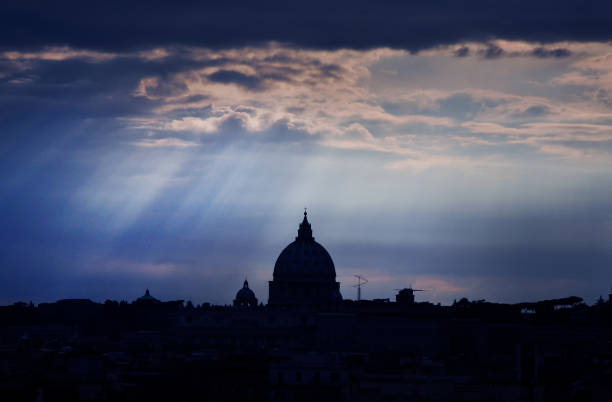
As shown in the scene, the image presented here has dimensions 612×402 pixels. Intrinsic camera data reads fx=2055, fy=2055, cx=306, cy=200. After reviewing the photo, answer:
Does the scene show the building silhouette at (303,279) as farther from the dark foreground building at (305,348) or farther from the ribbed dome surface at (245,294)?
the ribbed dome surface at (245,294)

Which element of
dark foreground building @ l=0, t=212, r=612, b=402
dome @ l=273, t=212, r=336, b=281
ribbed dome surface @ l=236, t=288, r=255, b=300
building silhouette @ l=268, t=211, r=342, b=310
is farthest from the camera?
ribbed dome surface @ l=236, t=288, r=255, b=300

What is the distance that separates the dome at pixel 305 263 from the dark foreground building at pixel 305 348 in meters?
0.12

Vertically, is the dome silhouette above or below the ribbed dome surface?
above

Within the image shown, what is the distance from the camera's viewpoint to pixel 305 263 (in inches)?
6836

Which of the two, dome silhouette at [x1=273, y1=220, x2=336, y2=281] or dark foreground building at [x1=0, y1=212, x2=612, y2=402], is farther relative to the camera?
dome silhouette at [x1=273, y1=220, x2=336, y2=281]

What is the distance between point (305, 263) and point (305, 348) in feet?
163

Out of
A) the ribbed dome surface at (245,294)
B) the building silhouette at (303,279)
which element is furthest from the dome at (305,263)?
the ribbed dome surface at (245,294)

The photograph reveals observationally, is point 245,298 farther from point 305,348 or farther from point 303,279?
point 305,348

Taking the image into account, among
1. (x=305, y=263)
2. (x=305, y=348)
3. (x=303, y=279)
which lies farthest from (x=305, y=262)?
(x=305, y=348)

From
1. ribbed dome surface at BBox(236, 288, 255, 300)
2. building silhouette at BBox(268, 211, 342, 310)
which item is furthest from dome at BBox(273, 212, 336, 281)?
ribbed dome surface at BBox(236, 288, 255, 300)

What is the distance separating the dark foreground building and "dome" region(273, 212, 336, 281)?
120mm

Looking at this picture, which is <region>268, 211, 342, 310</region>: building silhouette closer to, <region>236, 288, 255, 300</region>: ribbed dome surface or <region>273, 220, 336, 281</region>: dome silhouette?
<region>273, 220, 336, 281</region>: dome silhouette

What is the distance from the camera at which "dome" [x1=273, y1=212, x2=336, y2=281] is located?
173 meters

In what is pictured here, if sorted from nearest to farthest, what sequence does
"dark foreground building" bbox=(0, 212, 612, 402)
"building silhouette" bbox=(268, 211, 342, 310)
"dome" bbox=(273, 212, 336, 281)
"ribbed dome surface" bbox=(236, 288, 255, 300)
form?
"dark foreground building" bbox=(0, 212, 612, 402), "building silhouette" bbox=(268, 211, 342, 310), "dome" bbox=(273, 212, 336, 281), "ribbed dome surface" bbox=(236, 288, 255, 300)
